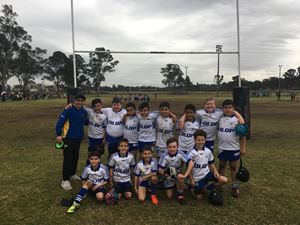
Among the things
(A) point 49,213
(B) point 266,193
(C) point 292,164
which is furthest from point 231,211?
(C) point 292,164

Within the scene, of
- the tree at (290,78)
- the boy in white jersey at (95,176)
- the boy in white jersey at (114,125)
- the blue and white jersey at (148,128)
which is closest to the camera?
the boy in white jersey at (95,176)

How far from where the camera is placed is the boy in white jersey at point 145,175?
4734mm

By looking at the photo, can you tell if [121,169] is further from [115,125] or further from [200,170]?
[200,170]

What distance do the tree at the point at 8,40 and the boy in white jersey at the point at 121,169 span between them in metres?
54.2

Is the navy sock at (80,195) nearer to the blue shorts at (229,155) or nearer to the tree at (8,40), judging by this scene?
the blue shorts at (229,155)

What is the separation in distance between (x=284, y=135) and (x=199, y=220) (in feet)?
26.4

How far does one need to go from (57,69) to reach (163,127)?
7916cm

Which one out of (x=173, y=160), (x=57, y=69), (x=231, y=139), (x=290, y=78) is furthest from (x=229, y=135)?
(x=290, y=78)

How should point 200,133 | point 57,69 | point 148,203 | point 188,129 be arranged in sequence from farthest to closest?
point 57,69
point 188,129
point 200,133
point 148,203

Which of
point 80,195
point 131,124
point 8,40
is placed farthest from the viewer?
point 8,40

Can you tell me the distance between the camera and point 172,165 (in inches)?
191

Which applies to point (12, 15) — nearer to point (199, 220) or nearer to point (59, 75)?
point (59, 75)

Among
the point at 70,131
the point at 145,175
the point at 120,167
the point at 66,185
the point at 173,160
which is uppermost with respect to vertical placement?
the point at 70,131

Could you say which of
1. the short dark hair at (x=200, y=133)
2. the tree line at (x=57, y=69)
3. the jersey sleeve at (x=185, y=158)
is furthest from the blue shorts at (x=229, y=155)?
the tree line at (x=57, y=69)
